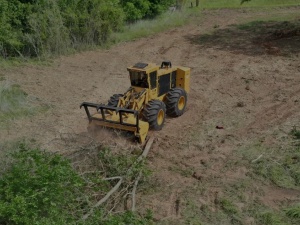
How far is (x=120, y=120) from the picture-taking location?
9.30 metres

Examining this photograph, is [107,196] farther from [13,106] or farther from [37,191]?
[13,106]

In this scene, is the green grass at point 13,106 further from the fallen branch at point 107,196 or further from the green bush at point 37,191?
the green bush at point 37,191

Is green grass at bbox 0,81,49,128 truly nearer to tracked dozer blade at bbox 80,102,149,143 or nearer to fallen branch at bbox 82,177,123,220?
tracked dozer blade at bbox 80,102,149,143

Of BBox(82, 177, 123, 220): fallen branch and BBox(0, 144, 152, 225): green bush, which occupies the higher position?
BBox(0, 144, 152, 225): green bush

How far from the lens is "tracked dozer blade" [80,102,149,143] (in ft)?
30.4

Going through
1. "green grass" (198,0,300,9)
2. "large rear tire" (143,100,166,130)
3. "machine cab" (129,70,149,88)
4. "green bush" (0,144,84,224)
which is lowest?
"green grass" (198,0,300,9)

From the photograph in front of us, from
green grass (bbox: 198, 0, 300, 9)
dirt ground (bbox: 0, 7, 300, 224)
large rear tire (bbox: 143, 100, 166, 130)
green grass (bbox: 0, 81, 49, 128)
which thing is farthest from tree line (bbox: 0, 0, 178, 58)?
green grass (bbox: 198, 0, 300, 9)

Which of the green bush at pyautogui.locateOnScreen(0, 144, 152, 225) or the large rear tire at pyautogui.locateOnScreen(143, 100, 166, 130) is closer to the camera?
the green bush at pyautogui.locateOnScreen(0, 144, 152, 225)

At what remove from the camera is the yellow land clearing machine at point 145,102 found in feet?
30.8

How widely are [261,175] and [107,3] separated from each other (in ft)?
43.8

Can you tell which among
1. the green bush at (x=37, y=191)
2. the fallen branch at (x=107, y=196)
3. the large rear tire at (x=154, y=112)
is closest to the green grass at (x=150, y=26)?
the large rear tire at (x=154, y=112)

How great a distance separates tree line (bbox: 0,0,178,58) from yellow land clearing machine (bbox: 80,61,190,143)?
318 inches

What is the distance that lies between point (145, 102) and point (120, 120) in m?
1.18

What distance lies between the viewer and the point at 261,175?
8719mm
